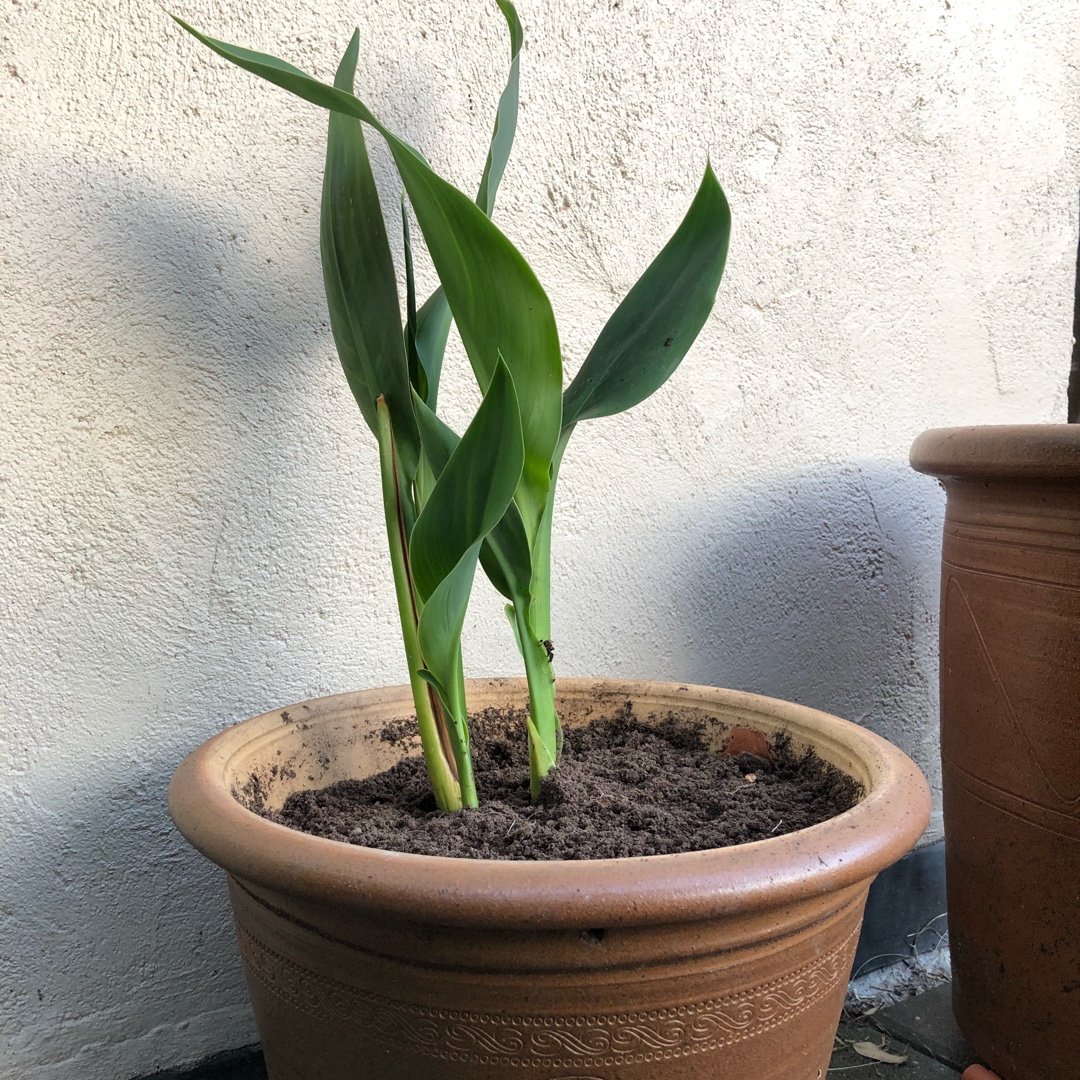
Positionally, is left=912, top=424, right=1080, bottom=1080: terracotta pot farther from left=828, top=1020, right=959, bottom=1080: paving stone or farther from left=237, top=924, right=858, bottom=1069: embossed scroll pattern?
left=237, top=924, right=858, bottom=1069: embossed scroll pattern

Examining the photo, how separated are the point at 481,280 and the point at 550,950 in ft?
1.43

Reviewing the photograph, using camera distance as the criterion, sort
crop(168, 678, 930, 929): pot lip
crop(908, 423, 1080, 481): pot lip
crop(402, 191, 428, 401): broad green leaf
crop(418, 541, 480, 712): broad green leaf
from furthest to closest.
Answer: crop(908, 423, 1080, 481): pot lip < crop(402, 191, 428, 401): broad green leaf < crop(418, 541, 480, 712): broad green leaf < crop(168, 678, 930, 929): pot lip

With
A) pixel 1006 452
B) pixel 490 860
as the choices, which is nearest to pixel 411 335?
pixel 490 860

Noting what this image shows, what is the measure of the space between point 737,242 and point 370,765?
766mm

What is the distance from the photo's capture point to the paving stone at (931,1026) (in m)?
1.12

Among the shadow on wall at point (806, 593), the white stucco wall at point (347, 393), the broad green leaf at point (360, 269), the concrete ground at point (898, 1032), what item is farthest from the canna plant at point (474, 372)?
the concrete ground at point (898, 1032)

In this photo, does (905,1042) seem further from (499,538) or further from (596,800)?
(499,538)

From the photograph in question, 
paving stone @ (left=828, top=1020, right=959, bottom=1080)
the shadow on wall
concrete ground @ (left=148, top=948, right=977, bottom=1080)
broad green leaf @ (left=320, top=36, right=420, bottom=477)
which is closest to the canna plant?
broad green leaf @ (left=320, top=36, right=420, bottom=477)

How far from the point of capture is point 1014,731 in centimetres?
93

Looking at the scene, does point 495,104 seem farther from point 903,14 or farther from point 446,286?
point 903,14

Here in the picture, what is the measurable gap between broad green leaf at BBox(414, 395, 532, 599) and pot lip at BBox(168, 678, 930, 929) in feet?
0.85

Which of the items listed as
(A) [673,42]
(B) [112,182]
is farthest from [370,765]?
(A) [673,42]

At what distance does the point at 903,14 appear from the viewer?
4.01 feet

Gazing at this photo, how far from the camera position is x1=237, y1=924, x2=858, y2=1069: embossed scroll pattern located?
538 millimetres
